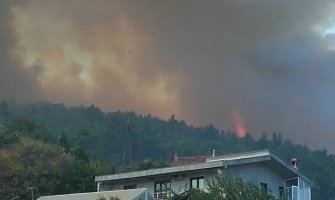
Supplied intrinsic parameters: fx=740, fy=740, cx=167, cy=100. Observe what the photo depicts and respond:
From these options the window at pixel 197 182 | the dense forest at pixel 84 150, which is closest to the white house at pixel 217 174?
the window at pixel 197 182

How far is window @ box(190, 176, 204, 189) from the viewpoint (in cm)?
4928

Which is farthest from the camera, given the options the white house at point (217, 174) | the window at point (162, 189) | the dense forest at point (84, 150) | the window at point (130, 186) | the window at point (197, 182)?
the dense forest at point (84, 150)

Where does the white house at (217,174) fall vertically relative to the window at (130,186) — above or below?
above

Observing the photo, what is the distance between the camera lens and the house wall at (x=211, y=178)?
161 feet

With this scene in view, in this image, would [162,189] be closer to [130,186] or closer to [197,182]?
[197,182]

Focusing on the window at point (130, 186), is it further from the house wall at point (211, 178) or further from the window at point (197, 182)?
the window at point (197, 182)

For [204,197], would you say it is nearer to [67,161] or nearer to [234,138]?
[67,161]

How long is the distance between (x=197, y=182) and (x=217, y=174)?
2.82 m

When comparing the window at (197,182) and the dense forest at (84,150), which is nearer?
the window at (197,182)

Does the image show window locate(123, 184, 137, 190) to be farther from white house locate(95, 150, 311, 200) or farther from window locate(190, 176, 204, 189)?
window locate(190, 176, 204, 189)

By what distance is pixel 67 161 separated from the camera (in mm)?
86375

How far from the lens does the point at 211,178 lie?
48469 mm

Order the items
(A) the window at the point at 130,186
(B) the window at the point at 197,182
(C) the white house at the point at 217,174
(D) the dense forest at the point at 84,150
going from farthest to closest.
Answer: (D) the dense forest at the point at 84,150 < (A) the window at the point at 130,186 < (B) the window at the point at 197,182 < (C) the white house at the point at 217,174

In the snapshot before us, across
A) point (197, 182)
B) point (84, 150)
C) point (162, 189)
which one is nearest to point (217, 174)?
point (197, 182)
